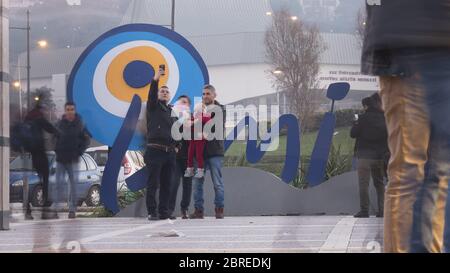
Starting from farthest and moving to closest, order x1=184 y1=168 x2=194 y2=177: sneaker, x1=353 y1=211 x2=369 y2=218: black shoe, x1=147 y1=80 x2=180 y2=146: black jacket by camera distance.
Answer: x1=184 y1=168 x2=194 y2=177: sneaker → x1=147 y1=80 x2=180 y2=146: black jacket → x1=353 y1=211 x2=369 y2=218: black shoe

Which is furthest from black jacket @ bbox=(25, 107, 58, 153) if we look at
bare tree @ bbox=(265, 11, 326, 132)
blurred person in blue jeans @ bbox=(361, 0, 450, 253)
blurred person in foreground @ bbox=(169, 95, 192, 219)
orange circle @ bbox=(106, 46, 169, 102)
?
blurred person in blue jeans @ bbox=(361, 0, 450, 253)

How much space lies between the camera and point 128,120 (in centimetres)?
327

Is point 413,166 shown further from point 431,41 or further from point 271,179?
point 271,179

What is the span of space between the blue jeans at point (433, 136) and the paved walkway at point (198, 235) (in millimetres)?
639

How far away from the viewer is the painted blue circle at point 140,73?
3.27 m

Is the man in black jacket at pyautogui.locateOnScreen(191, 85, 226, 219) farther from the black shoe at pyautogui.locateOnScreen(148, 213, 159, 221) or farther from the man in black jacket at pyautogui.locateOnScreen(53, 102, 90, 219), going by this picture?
the man in black jacket at pyautogui.locateOnScreen(53, 102, 90, 219)

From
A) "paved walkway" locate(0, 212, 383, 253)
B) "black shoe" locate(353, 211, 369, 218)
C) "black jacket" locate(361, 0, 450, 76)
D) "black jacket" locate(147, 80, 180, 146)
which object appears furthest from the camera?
"black jacket" locate(147, 80, 180, 146)

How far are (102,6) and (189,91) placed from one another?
56 centimetres

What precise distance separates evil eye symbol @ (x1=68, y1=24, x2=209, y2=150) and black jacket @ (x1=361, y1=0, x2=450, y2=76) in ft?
4.14

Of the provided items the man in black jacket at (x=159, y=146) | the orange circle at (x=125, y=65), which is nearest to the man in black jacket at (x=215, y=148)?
the man in black jacket at (x=159, y=146)

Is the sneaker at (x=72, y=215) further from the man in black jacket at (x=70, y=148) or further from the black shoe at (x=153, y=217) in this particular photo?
the black shoe at (x=153, y=217)

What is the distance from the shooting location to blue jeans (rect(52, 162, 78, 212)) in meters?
3.12
